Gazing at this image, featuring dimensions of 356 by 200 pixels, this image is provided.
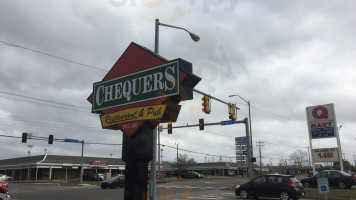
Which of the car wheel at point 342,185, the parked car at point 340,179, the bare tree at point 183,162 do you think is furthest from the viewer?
the bare tree at point 183,162

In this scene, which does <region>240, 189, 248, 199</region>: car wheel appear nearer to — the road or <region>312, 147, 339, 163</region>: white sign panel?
the road

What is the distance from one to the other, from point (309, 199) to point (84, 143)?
2850cm

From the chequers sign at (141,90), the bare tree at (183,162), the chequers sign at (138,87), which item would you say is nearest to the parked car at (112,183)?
the chequers sign at (141,90)

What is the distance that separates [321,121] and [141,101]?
20517 mm

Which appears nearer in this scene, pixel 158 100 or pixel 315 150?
pixel 158 100

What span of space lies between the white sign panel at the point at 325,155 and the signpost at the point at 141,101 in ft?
65.8

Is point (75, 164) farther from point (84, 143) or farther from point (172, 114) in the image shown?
point (172, 114)

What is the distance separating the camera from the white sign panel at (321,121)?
72.8 ft

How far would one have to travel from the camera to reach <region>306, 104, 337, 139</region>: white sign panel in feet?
72.8

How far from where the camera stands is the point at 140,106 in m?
6.00

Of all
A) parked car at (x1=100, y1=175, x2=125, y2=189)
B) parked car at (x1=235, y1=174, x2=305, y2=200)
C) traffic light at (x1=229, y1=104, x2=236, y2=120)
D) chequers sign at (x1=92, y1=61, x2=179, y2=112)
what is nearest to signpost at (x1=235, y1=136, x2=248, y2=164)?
traffic light at (x1=229, y1=104, x2=236, y2=120)

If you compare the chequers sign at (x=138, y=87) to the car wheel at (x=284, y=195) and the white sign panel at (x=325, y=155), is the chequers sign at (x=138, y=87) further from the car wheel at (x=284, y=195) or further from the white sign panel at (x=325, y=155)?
the white sign panel at (x=325, y=155)

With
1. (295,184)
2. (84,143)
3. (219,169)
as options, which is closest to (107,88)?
(295,184)

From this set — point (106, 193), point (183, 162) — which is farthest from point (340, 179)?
point (183, 162)
